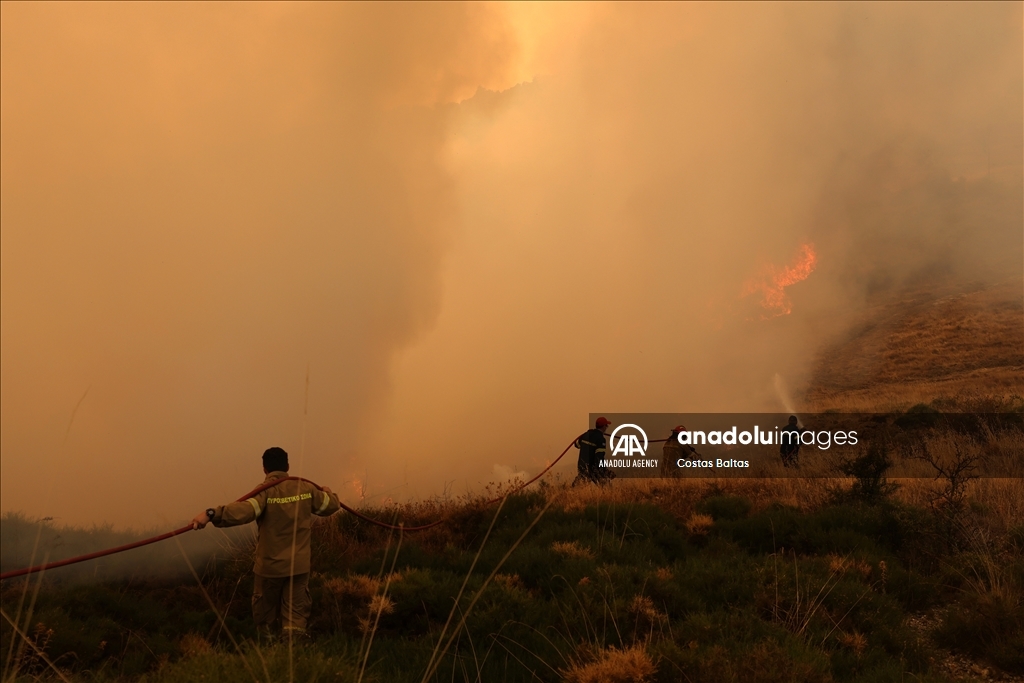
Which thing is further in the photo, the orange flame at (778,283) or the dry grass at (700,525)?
the orange flame at (778,283)

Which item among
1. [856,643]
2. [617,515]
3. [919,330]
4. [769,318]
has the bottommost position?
[856,643]

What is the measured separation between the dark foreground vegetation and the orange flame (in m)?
66.7

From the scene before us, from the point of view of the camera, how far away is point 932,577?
9.28 metres

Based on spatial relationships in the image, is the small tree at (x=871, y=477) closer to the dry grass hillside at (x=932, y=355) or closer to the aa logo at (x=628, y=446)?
the dry grass hillside at (x=932, y=355)

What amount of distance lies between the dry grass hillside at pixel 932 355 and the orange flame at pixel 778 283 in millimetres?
9849

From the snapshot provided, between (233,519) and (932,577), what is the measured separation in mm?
8972

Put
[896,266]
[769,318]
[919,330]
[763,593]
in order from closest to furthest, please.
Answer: [763,593] → [919,330] → [769,318] → [896,266]

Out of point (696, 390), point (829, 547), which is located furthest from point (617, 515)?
point (696, 390)

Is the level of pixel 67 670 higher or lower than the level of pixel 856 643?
lower

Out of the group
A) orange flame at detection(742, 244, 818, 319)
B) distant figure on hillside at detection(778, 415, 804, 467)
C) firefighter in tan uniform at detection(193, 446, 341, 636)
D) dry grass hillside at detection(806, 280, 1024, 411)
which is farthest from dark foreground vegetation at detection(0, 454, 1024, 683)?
orange flame at detection(742, 244, 818, 319)

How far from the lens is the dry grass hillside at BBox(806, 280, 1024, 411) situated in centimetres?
3009

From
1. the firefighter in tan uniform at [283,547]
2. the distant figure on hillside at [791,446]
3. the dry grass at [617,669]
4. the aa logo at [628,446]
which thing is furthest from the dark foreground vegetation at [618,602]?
the aa logo at [628,446]

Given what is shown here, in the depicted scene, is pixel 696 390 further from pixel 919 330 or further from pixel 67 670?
pixel 67 670

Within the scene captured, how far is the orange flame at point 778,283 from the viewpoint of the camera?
254ft
